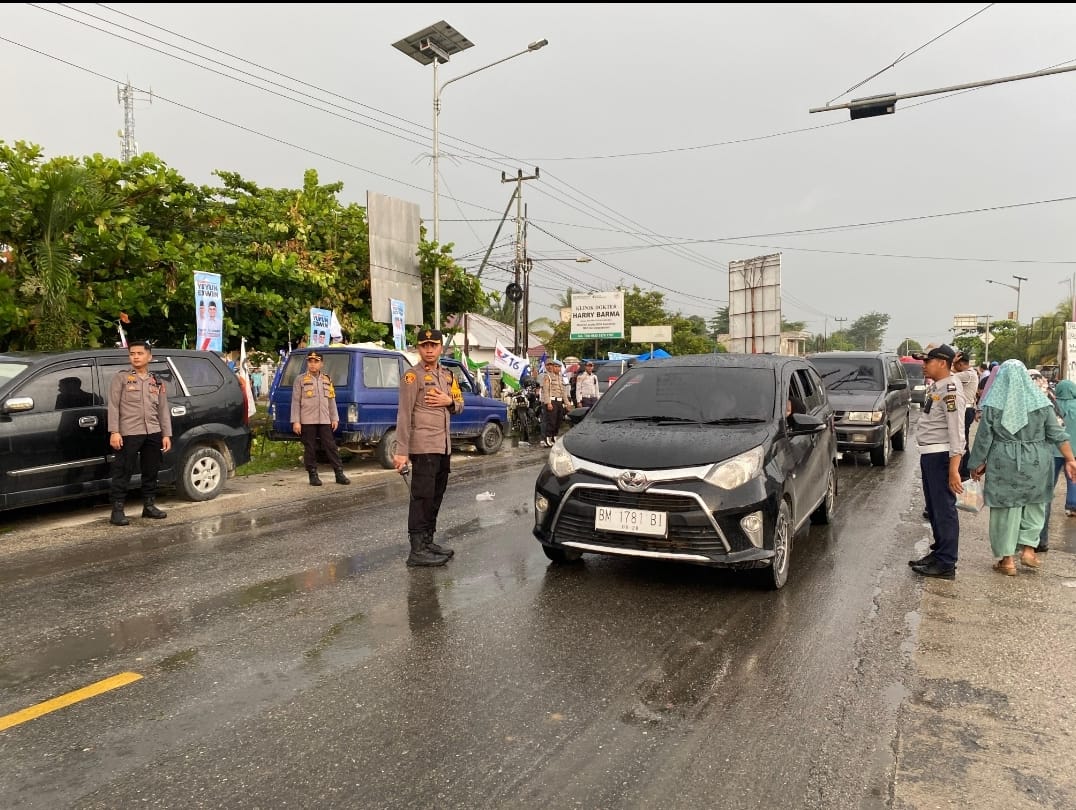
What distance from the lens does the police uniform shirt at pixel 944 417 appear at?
17.8ft

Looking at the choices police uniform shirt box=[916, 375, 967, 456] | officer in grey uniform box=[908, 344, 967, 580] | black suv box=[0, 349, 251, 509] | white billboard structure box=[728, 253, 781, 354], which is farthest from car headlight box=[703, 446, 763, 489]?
white billboard structure box=[728, 253, 781, 354]

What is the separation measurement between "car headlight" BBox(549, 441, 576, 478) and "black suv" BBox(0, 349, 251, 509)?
4921 millimetres

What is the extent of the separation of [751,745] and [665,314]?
48947 millimetres

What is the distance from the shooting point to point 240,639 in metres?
4.19

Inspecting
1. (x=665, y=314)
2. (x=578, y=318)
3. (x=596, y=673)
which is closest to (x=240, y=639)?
(x=596, y=673)

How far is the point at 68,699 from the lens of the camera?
3.42 meters

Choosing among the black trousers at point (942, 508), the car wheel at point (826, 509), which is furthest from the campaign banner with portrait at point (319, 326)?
the black trousers at point (942, 508)

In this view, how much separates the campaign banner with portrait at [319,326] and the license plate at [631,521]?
34.4ft

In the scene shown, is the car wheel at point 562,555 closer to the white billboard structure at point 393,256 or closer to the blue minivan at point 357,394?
the blue minivan at point 357,394

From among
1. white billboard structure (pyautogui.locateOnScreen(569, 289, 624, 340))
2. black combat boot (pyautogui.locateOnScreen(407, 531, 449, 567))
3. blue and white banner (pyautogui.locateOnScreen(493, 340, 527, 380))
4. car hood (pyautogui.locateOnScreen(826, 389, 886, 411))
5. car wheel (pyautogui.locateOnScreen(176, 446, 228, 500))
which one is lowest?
black combat boot (pyautogui.locateOnScreen(407, 531, 449, 567))

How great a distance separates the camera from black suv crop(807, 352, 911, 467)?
37.9 feet

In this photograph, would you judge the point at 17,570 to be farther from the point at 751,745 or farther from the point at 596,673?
the point at 751,745

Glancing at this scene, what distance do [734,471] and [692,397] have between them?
116cm

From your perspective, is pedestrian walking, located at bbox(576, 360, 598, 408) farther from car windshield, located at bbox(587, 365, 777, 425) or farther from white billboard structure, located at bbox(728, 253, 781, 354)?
car windshield, located at bbox(587, 365, 777, 425)
